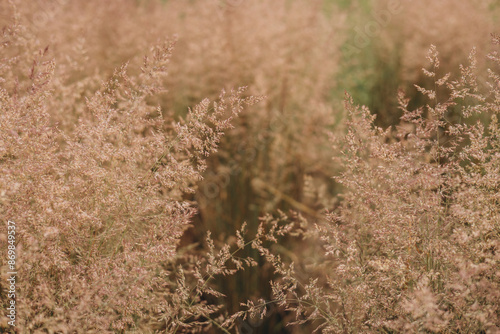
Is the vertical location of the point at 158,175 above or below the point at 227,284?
above

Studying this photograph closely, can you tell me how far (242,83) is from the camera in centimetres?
309

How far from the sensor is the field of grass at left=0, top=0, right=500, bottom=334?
1236mm

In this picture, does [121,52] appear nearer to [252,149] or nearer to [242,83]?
[242,83]

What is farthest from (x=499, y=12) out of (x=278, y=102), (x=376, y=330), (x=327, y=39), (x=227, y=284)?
(x=376, y=330)

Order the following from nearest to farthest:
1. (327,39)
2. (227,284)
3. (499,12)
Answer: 1. (227,284)
2. (327,39)
3. (499,12)

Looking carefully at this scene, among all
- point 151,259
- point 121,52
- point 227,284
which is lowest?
point 227,284

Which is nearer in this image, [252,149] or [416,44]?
[252,149]

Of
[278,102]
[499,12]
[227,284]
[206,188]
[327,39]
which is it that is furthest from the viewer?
[499,12]

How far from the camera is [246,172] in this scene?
3010 mm

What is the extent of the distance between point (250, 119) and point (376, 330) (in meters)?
1.94

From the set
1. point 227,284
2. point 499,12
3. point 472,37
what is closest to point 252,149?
point 227,284

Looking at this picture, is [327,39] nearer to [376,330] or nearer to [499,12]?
[499,12]

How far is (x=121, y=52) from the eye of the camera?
3.00 metres

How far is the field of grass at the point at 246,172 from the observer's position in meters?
1.24
